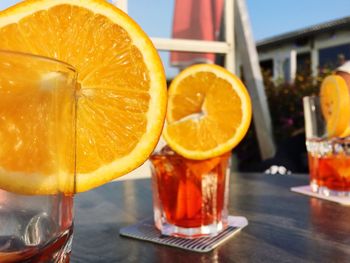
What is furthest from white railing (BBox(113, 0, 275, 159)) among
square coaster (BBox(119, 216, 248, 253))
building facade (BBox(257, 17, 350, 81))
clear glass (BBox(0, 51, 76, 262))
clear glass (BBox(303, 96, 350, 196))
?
building facade (BBox(257, 17, 350, 81))

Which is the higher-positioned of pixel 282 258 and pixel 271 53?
pixel 271 53

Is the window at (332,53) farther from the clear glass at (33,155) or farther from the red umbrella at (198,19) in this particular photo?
the clear glass at (33,155)

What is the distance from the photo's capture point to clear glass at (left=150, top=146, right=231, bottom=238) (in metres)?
0.67

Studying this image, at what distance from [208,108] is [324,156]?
0.44 m

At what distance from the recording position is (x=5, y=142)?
12.1 inches

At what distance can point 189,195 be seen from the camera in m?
0.69

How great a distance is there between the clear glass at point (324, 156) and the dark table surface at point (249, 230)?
0.08 metres

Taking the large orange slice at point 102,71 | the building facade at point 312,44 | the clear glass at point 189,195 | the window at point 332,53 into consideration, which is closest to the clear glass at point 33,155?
the large orange slice at point 102,71

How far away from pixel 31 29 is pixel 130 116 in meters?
0.14

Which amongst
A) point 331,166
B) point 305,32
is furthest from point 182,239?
point 305,32

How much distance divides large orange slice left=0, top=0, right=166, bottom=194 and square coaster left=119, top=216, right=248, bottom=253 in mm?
174

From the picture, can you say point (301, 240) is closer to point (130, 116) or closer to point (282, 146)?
point (130, 116)

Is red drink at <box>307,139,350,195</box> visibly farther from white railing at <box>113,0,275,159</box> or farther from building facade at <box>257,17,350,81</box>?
building facade at <box>257,17,350,81</box>

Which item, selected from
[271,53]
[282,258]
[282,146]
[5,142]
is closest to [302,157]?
[282,146]
